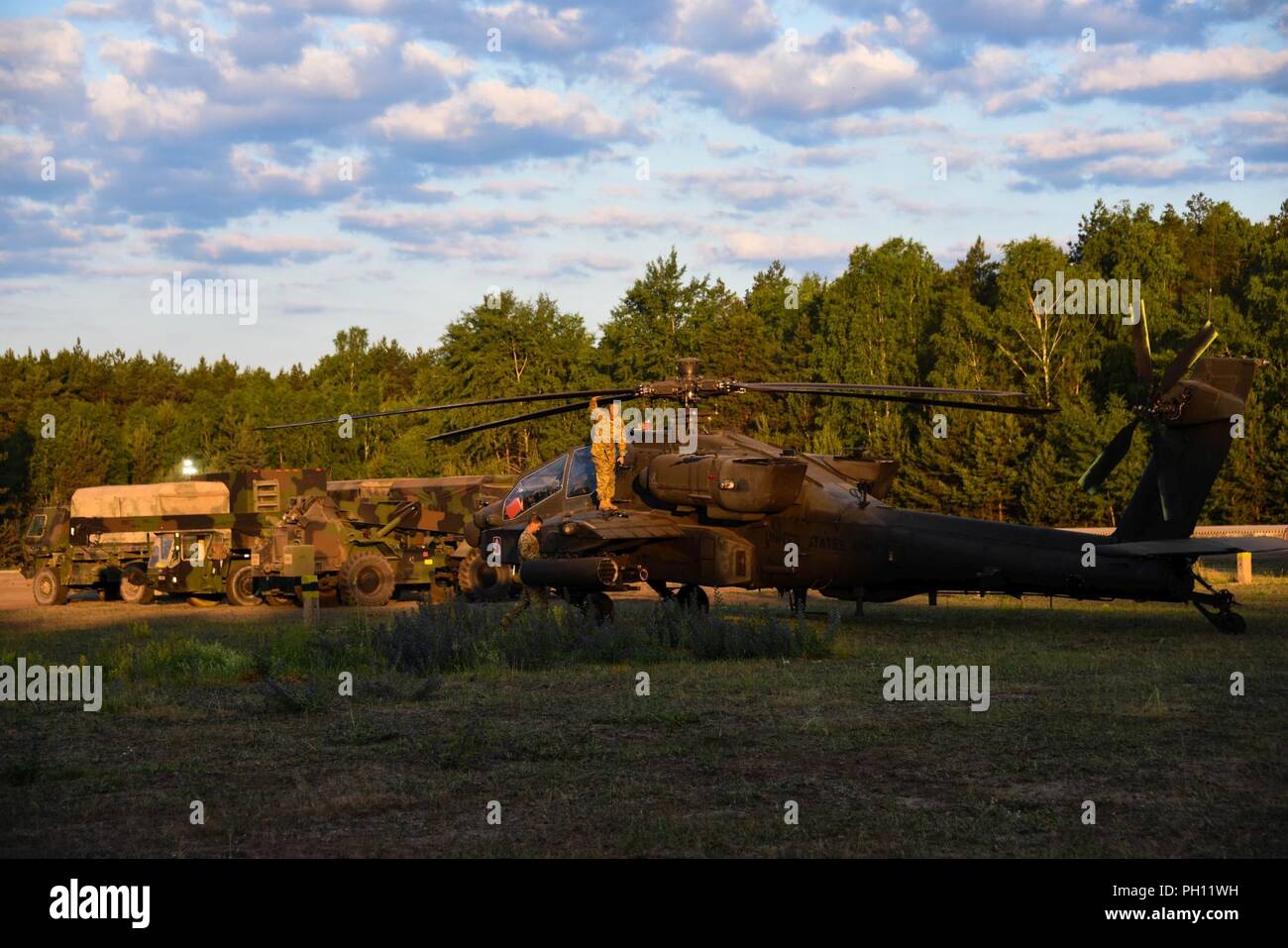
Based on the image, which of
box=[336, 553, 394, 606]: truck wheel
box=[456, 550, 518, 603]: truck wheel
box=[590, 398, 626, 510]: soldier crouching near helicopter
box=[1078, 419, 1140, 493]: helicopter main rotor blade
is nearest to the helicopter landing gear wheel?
box=[590, 398, 626, 510]: soldier crouching near helicopter

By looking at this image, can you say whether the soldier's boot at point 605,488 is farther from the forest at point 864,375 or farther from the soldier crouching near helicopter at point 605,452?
the forest at point 864,375

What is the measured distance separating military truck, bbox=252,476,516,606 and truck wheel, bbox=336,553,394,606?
0.02 metres

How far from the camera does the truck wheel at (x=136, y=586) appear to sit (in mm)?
28734

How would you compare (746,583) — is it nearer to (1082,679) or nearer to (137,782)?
(1082,679)

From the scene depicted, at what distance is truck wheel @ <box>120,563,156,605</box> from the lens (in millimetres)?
28734

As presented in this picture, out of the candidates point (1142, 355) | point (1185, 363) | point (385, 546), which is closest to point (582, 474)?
point (1142, 355)

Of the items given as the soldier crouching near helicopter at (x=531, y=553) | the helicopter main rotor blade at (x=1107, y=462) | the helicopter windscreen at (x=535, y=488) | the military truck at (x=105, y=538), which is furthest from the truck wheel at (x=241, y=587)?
the helicopter main rotor blade at (x=1107, y=462)

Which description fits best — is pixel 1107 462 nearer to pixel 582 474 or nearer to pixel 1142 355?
pixel 1142 355

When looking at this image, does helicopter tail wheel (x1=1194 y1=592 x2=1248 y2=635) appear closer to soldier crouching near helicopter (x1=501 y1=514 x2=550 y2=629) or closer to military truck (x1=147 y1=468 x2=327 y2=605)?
soldier crouching near helicopter (x1=501 y1=514 x2=550 y2=629)

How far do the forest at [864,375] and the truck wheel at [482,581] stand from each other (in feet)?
109

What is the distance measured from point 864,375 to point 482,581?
41.8m

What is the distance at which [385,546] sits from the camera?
2670 cm
